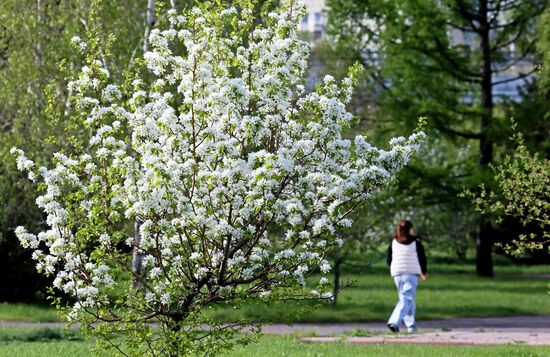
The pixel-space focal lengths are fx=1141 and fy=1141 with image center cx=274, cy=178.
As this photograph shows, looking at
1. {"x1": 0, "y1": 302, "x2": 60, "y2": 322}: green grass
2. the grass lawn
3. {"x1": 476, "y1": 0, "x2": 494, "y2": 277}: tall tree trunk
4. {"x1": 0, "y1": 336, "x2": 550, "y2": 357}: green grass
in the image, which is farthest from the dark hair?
{"x1": 476, "y1": 0, "x2": 494, "y2": 277}: tall tree trunk

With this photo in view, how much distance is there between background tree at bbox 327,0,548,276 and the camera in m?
32.3

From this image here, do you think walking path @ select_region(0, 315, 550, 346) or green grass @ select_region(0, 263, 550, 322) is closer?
walking path @ select_region(0, 315, 550, 346)

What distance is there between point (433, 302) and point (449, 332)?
29.0 feet

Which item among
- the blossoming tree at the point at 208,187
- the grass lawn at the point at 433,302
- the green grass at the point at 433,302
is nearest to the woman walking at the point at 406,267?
the grass lawn at the point at 433,302

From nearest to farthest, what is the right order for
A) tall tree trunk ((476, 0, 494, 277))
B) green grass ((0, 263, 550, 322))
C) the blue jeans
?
the blue jeans → green grass ((0, 263, 550, 322)) → tall tree trunk ((476, 0, 494, 277))

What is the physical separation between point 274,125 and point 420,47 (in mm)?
24123

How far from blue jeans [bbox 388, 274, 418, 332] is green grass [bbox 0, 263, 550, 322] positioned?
1.47 meters

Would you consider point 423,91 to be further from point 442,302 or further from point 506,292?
point 442,302

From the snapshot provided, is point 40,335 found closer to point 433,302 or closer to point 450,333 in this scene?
point 450,333

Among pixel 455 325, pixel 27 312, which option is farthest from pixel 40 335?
pixel 455 325

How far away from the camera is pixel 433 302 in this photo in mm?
26234

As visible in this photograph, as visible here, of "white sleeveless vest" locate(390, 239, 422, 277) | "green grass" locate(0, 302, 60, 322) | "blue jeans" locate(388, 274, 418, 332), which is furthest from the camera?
"green grass" locate(0, 302, 60, 322)

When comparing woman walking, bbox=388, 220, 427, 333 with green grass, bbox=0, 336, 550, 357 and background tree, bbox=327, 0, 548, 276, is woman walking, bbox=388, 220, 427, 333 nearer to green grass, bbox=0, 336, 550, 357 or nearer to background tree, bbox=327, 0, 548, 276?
green grass, bbox=0, 336, 550, 357

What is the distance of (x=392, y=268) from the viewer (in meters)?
18.4
